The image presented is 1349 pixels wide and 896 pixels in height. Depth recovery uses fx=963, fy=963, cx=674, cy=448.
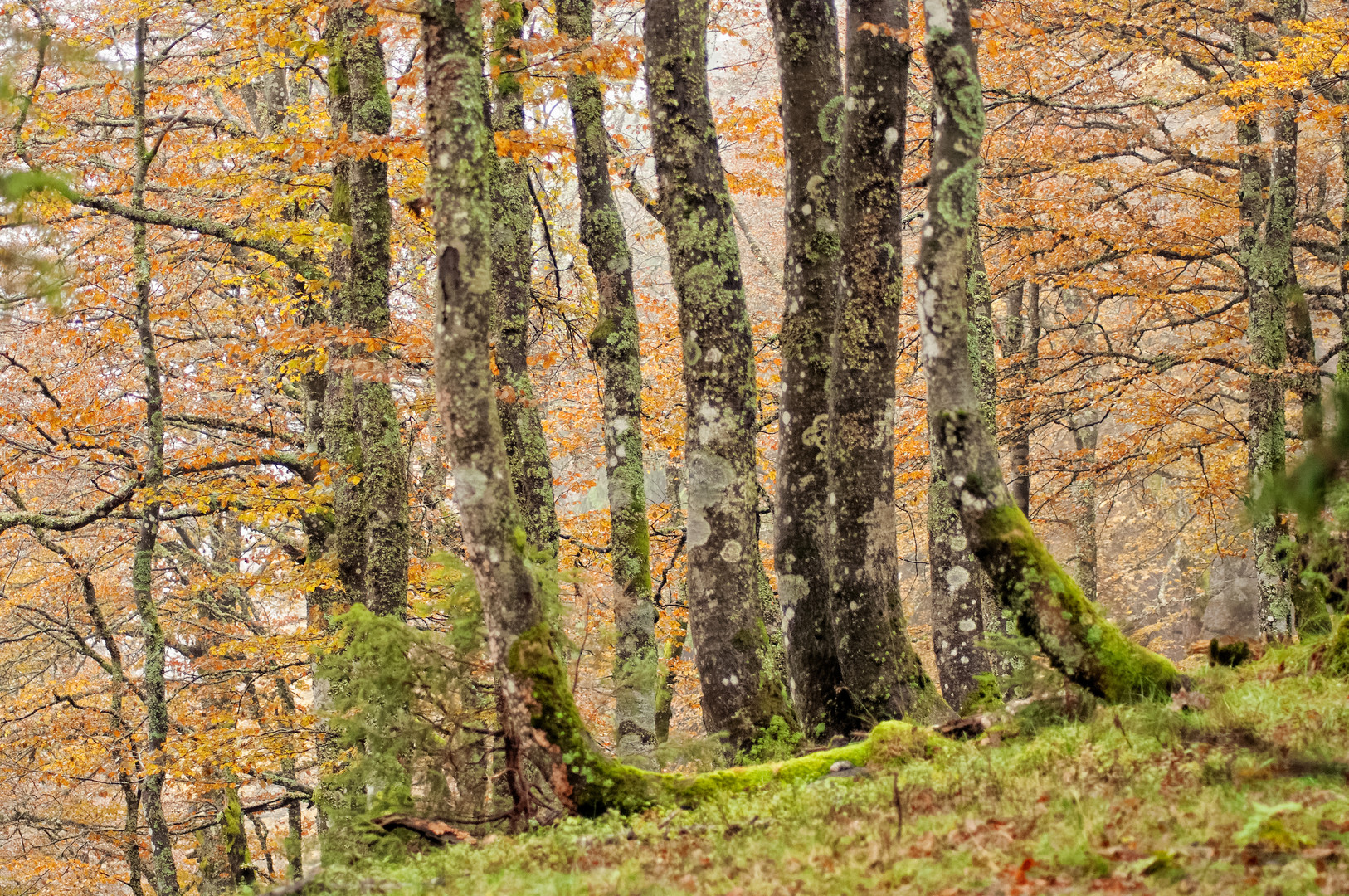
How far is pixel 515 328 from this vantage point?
10391 millimetres

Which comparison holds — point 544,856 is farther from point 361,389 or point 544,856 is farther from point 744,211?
point 744,211

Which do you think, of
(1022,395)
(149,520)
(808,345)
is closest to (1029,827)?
(808,345)

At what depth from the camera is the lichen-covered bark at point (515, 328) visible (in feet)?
32.9

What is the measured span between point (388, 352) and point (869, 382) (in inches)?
194

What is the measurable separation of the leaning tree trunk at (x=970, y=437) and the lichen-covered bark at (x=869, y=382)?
1291 millimetres

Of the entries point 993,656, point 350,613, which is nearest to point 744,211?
point 993,656

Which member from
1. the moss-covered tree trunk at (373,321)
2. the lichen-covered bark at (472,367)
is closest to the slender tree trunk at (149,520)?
the moss-covered tree trunk at (373,321)

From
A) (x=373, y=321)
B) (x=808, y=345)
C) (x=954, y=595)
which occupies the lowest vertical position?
(x=954, y=595)

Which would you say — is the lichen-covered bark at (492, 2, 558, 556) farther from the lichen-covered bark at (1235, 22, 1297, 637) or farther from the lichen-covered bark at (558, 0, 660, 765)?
the lichen-covered bark at (1235, 22, 1297, 637)

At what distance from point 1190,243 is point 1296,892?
14.0m

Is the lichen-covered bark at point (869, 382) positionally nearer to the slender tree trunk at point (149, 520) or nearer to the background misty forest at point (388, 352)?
the background misty forest at point (388, 352)

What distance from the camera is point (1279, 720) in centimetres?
474

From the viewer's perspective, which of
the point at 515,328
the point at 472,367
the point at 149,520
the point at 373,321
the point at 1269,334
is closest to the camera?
the point at 472,367

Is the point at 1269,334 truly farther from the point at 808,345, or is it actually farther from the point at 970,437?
the point at 970,437
